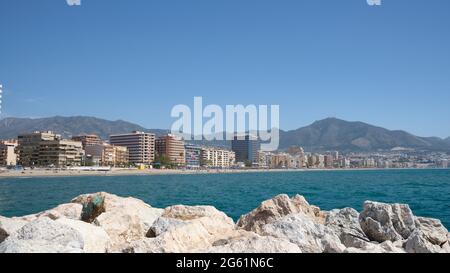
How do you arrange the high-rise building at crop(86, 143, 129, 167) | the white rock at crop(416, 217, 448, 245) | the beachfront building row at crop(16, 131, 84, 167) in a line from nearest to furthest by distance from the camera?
the white rock at crop(416, 217, 448, 245) < the beachfront building row at crop(16, 131, 84, 167) < the high-rise building at crop(86, 143, 129, 167)

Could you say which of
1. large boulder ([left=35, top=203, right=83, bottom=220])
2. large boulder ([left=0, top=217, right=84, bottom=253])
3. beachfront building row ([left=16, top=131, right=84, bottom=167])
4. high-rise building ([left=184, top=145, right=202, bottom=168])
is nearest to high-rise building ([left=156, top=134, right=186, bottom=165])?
high-rise building ([left=184, top=145, right=202, bottom=168])

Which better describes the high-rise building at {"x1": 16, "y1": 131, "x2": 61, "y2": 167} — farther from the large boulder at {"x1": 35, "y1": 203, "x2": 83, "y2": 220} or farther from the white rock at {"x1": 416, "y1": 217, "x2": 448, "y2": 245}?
the white rock at {"x1": 416, "y1": 217, "x2": 448, "y2": 245}

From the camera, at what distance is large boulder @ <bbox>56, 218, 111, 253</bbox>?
23.3ft

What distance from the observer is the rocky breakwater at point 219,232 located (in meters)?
6.39

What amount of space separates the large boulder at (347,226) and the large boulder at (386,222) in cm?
20

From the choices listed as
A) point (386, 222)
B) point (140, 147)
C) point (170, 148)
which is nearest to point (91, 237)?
point (386, 222)

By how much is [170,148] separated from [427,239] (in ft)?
536

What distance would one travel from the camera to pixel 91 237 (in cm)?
738

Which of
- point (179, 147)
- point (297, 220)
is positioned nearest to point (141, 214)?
point (297, 220)

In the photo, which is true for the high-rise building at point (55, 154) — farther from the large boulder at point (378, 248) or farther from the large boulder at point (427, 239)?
the large boulder at point (378, 248)

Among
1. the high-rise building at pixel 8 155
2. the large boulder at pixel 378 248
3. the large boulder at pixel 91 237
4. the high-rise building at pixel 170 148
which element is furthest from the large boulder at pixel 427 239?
the high-rise building at pixel 170 148
